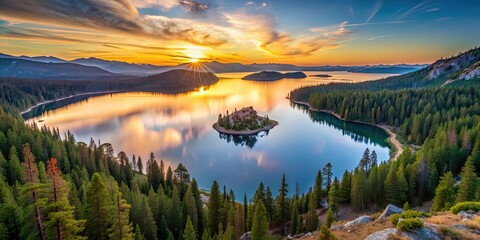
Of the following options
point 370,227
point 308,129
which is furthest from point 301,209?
point 308,129

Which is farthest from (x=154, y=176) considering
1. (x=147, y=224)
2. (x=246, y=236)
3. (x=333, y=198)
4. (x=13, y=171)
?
(x=333, y=198)

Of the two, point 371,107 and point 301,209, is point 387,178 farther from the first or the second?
point 371,107

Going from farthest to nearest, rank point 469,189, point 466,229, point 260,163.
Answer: point 260,163, point 469,189, point 466,229

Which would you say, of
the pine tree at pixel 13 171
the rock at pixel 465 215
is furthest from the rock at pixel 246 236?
the pine tree at pixel 13 171

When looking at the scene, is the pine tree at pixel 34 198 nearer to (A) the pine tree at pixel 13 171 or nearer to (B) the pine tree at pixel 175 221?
(B) the pine tree at pixel 175 221

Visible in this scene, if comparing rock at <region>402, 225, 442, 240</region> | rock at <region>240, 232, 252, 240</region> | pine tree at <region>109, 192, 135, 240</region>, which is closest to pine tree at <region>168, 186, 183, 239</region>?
rock at <region>240, 232, 252, 240</region>
